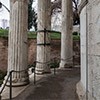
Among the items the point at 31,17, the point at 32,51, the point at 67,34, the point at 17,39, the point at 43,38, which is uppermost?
the point at 31,17

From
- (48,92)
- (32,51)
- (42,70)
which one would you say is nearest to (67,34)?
(42,70)

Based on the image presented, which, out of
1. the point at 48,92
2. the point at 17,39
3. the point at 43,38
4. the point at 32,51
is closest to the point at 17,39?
the point at 17,39

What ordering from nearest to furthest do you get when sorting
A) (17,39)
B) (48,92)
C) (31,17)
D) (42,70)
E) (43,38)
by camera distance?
(48,92) → (17,39) → (42,70) → (43,38) → (31,17)

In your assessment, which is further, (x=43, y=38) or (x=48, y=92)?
(x=43, y=38)

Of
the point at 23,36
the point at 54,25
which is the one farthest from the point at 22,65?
the point at 54,25

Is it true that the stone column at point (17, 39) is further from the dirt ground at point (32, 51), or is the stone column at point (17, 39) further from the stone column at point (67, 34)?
the dirt ground at point (32, 51)

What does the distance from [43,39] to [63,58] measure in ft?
9.40

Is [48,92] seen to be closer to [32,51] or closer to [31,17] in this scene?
[32,51]

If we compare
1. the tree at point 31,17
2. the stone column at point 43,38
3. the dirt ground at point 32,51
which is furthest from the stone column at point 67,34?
the tree at point 31,17

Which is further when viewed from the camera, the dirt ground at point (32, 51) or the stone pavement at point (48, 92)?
the dirt ground at point (32, 51)

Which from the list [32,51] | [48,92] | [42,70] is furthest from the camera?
[32,51]

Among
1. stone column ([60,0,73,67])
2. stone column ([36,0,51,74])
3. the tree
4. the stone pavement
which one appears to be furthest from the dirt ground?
the stone pavement

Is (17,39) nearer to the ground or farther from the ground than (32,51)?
farther from the ground

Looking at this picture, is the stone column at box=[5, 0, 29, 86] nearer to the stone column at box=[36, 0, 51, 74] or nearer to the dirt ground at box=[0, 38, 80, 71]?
the stone column at box=[36, 0, 51, 74]
